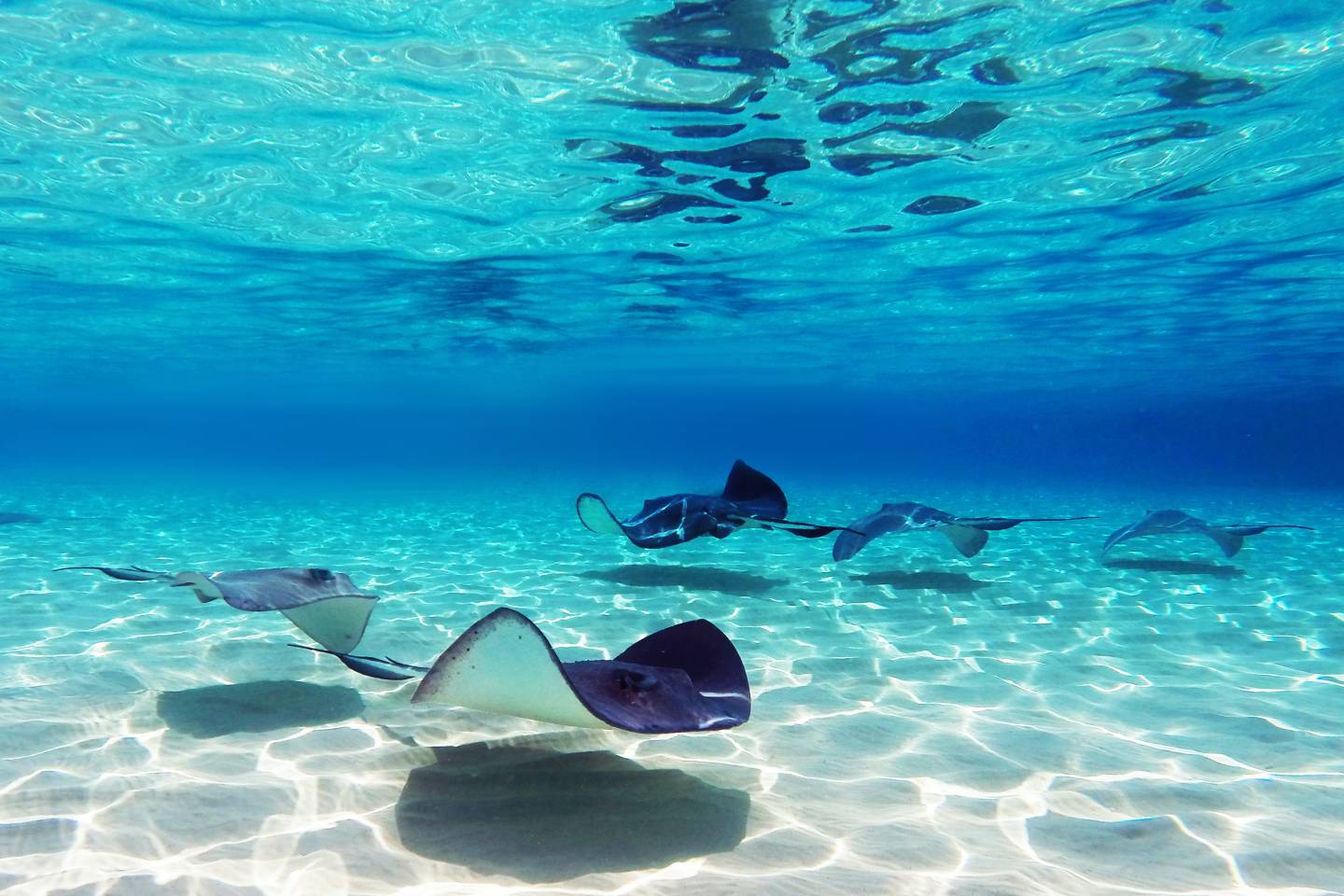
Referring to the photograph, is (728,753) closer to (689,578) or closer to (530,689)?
(530,689)

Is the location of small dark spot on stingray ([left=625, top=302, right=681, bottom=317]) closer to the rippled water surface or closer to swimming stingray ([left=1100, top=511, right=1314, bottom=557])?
the rippled water surface

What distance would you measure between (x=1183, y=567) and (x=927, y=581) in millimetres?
5142

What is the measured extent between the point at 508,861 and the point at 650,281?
21.9 m

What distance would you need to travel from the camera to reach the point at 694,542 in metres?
15.4

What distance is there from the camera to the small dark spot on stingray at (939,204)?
52.7 ft

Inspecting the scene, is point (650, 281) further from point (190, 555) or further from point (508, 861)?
point (508, 861)

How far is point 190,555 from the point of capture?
13203 mm

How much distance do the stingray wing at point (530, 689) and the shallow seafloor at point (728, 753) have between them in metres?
0.66

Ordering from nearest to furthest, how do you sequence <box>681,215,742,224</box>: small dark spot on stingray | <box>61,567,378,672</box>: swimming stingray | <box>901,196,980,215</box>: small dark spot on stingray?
<box>61,567,378,672</box>: swimming stingray, <box>901,196,980,215</box>: small dark spot on stingray, <box>681,215,742,224</box>: small dark spot on stingray

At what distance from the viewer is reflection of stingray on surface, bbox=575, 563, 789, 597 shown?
418 inches

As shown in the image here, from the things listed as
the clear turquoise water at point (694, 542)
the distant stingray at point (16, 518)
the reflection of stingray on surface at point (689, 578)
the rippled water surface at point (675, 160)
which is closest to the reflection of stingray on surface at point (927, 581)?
the clear turquoise water at point (694, 542)

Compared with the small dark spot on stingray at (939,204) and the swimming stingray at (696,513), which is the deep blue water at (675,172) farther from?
the swimming stingray at (696,513)

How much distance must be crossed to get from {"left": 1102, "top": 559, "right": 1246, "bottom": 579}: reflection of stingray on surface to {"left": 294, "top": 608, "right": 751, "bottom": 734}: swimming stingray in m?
10.9

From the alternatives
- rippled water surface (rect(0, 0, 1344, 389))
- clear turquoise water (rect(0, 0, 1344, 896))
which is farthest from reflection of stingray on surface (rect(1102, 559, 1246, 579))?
rippled water surface (rect(0, 0, 1344, 389))
